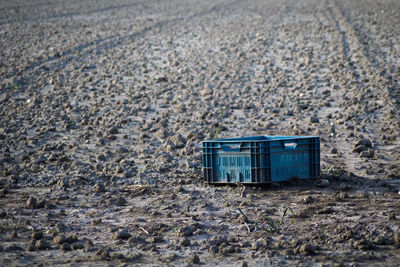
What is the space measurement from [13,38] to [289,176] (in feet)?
47.9

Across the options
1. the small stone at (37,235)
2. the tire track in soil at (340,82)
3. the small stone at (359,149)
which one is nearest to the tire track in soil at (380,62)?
the tire track in soil at (340,82)

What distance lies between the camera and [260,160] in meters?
5.12

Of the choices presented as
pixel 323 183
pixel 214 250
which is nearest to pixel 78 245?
pixel 214 250

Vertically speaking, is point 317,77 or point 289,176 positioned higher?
point 317,77

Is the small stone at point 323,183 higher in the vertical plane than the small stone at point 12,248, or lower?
higher

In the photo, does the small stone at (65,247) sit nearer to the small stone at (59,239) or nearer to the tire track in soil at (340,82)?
the small stone at (59,239)

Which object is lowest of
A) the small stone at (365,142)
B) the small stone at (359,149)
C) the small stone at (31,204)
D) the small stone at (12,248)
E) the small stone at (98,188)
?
the small stone at (12,248)

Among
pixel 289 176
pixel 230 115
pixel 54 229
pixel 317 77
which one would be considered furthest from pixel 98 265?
pixel 317 77

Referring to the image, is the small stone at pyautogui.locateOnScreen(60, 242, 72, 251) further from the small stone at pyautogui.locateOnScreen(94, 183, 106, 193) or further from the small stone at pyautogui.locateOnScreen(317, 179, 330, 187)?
the small stone at pyautogui.locateOnScreen(317, 179, 330, 187)

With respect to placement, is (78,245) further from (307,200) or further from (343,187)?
(343,187)

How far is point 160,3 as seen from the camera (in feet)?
101

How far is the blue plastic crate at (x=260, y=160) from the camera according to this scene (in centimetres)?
513

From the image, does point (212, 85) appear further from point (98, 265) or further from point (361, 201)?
point (98, 265)

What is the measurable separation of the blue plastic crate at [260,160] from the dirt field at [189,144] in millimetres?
145
